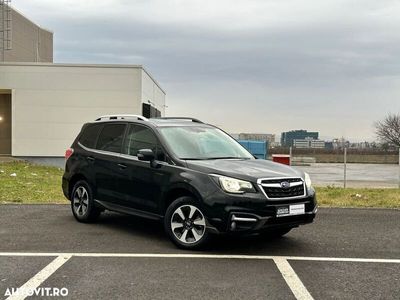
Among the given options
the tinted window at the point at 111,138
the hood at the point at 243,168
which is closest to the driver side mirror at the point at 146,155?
the hood at the point at 243,168

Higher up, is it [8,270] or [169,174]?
[169,174]

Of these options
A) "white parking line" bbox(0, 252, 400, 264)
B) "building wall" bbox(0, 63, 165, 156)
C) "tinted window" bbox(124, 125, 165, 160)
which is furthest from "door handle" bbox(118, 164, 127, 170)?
"building wall" bbox(0, 63, 165, 156)

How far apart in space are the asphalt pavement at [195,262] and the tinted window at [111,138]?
1.28 m

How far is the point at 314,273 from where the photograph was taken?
5.82 m

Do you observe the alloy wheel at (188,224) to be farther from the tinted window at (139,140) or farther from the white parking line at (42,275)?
the white parking line at (42,275)

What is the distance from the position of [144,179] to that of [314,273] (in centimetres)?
282

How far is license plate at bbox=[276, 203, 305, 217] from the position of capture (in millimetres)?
6484

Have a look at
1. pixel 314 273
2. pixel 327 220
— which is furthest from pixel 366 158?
pixel 314 273

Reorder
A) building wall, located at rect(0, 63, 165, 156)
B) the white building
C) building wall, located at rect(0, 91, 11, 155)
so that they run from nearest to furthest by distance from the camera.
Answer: building wall, located at rect(0, 63, 165, 156), building wall, located at rect(0, 91, 11, 155), the white building

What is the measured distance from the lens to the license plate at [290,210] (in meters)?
6.48

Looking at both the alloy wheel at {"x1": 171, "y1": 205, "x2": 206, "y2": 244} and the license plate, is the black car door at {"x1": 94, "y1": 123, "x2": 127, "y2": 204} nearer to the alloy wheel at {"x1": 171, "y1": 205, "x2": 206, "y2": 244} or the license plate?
the alloy wheel at {"x1": 171, "y1": 205, "x2": 206, "y2": 244}

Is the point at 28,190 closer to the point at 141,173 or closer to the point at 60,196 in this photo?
the point at 60,196

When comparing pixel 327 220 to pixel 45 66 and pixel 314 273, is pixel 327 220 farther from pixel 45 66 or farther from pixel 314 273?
pixel 45 66

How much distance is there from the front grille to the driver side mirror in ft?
5.51
